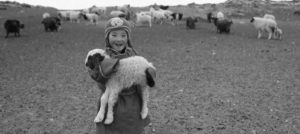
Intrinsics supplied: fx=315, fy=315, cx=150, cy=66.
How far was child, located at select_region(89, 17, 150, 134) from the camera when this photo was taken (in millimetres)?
2867

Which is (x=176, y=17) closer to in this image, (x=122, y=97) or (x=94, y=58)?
(x=122, y=97)

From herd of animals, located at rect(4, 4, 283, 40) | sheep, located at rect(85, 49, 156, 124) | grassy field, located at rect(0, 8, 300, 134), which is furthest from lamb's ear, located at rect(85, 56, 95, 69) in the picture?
herd of animals, located at rect(4, 4, 283, 40)

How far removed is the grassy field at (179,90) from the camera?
5.11 m

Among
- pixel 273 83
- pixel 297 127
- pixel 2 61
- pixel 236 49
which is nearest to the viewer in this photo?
pixel 297 127

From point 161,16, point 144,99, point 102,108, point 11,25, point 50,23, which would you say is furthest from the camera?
point 161,16

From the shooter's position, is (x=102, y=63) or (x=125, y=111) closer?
(x=102, y=63)

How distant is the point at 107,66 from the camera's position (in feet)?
8.81

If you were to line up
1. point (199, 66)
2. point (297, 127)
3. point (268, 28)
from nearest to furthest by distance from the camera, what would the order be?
point (297, 127) → point (199, 66) → point (268, 28)

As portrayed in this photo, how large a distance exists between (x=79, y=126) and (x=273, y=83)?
4.74 meters

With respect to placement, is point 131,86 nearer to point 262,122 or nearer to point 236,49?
point 262,122

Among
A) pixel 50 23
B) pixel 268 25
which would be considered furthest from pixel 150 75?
pixel 50 23

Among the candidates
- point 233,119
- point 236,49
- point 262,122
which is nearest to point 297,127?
point 262,122

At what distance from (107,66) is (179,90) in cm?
436

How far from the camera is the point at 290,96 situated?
21.3 feet
